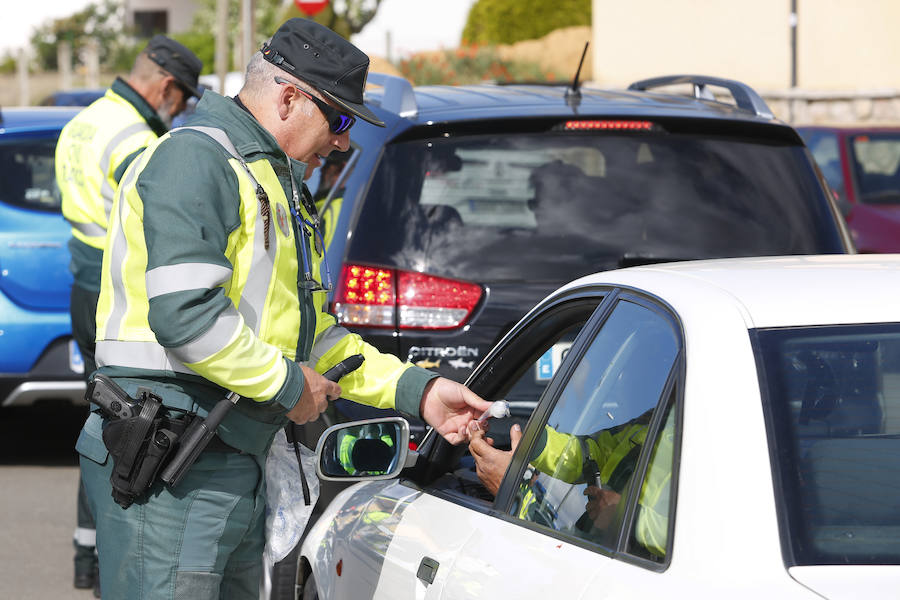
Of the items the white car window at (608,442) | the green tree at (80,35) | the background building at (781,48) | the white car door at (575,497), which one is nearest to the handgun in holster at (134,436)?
the white car door at (575,497)

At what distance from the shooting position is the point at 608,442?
8.91 feet

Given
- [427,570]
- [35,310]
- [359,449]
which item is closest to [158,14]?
[35,310]

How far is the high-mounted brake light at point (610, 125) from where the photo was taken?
16.6 ft

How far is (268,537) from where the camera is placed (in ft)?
11.4

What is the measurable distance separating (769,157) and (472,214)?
111 cm

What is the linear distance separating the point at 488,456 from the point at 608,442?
0.66m

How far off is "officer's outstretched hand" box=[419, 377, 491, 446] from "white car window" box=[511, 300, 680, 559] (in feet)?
1.46

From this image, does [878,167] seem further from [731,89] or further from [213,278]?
[213,278]

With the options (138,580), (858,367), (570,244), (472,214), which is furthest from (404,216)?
(858,367)

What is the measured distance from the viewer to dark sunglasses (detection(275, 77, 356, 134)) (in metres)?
3.34

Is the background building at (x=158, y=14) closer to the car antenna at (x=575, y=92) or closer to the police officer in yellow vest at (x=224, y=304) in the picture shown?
the car antenna at (x=575, y=92)

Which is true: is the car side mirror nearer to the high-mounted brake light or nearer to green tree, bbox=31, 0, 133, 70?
the high-mounted brake light

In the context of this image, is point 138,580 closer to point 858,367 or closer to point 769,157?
point 858,367

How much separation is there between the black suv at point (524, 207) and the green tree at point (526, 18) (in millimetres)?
35777
